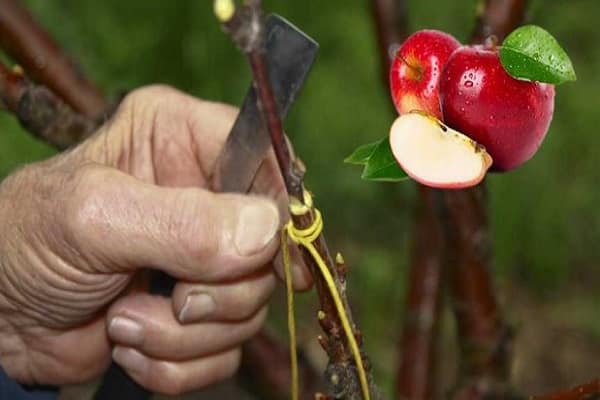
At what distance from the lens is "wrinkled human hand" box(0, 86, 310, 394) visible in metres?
0.95

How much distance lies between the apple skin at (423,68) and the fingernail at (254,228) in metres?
0.30

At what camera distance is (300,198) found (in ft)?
2.24

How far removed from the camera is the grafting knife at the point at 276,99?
0.82m

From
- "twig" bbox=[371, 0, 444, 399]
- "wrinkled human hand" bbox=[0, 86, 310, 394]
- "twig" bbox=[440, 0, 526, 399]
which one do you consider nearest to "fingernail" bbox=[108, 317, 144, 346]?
"wrinkled human hand" bbox=[0, 86, 310, 394]

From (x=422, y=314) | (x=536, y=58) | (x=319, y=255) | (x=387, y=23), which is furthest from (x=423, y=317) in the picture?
(x=536, y=58)

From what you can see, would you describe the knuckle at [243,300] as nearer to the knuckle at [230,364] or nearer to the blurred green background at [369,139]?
the knuckle at [230,364]

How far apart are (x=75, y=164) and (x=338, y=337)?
0.39 m

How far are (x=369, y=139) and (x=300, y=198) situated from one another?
2463 millimetres

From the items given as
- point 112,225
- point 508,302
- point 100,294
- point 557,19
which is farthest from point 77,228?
point 557,19

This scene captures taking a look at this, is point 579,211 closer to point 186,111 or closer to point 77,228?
point 186,111

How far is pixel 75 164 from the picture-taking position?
40.4 inches

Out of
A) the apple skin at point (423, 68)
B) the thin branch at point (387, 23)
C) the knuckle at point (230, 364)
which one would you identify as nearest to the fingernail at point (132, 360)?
the knuckle at point (230, 364)

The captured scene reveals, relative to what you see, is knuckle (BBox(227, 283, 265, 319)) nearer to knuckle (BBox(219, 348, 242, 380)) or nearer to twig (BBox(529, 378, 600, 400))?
knuckle (BBox(219, 348, 242, 380))

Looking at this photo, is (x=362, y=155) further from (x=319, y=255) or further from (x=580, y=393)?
(x=580, y=393)
